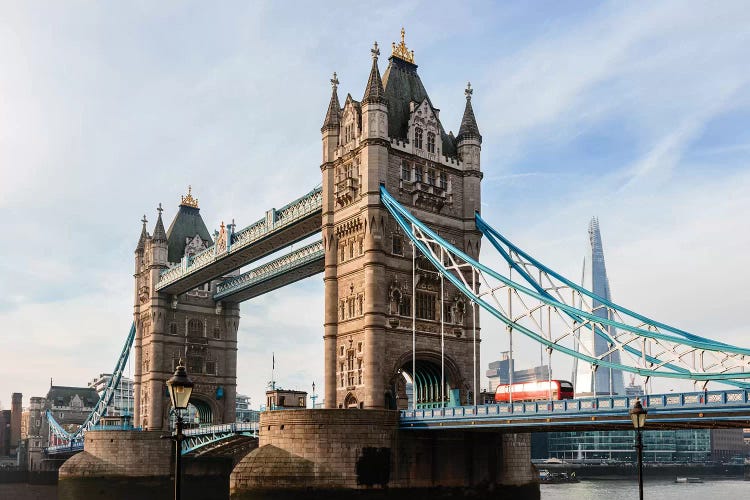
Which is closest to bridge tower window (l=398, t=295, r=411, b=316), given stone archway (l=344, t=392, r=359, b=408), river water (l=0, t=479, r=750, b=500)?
stone archway (l=344, t=392, r=359, b=408)

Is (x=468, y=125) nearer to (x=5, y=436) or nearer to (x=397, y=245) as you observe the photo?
(x=397, y=245)

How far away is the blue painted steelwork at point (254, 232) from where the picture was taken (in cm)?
6569

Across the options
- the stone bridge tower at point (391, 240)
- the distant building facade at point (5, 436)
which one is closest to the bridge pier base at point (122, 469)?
the stone bridge tower at point (391, 240)

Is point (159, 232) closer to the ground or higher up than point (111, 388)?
higher up

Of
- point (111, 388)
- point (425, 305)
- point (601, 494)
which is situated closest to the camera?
point (425, 305)

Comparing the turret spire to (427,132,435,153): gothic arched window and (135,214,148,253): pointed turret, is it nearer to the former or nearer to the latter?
(427,132,435,153): gothic arched window

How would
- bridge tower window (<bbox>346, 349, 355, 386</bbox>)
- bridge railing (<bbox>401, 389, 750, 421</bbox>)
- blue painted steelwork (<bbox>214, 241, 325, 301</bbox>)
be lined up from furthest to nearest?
1. blue painted steelwork (<bbox>214, 241, 325, 301</bbox>)
2. bridge tower window (<bbox>346, 349, 355, 386</bbox>)
3. bridge railing (<bbox>401, 389, 750, 421</bbox>)

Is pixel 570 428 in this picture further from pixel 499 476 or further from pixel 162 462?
pixel 162 462

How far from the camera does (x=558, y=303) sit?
155 ft

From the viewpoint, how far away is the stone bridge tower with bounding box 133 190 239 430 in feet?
292

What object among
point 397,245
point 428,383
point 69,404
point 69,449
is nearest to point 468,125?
point 397,245

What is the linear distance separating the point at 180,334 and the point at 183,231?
36.9 feet

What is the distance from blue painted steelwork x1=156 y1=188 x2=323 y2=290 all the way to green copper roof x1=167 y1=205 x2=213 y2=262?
→ 366 cm

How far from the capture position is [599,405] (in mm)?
41438
